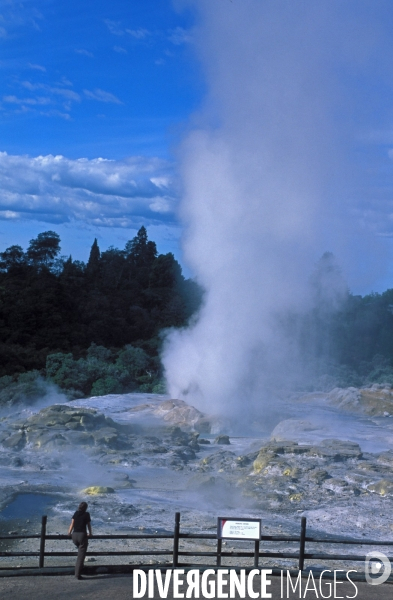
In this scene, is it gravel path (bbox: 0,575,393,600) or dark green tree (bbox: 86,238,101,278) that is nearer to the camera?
gravel path (bbox: 0,575,393,600)

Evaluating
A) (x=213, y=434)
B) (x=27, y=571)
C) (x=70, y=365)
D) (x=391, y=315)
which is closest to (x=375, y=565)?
(x=27, y=571)

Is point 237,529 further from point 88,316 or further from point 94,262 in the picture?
point 94,262

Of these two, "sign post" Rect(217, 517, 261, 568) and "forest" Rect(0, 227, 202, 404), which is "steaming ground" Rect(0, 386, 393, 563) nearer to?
"sign post" Rect(217, 517, 261, 568)

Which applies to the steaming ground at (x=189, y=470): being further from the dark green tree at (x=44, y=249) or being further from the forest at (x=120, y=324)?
the dark green tree at (x=44, y=249)

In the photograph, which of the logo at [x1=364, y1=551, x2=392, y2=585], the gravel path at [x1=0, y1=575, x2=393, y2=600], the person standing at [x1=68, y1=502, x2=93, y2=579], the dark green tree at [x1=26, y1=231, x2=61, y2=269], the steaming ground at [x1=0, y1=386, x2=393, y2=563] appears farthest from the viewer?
the dark green tree at [x1=26, y1=231, x2=61, y2=269]

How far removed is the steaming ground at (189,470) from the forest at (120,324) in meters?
8.92

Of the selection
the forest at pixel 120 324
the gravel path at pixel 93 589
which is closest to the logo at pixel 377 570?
the gravel path at pixel 93 589

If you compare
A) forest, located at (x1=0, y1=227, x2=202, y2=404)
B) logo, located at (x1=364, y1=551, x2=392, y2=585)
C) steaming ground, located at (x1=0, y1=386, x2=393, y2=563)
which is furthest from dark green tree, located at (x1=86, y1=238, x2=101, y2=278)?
logo, located at (x1=364, y1=551, x2=392, y2=585)

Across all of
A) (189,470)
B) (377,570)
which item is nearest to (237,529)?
(377,570)

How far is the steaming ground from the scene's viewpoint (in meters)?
13.6

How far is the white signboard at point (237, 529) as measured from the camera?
834 centimetres

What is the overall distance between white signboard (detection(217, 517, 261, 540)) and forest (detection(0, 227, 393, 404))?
75.5ft

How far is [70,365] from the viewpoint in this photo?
3569cm

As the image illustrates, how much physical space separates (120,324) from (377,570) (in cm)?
4483
